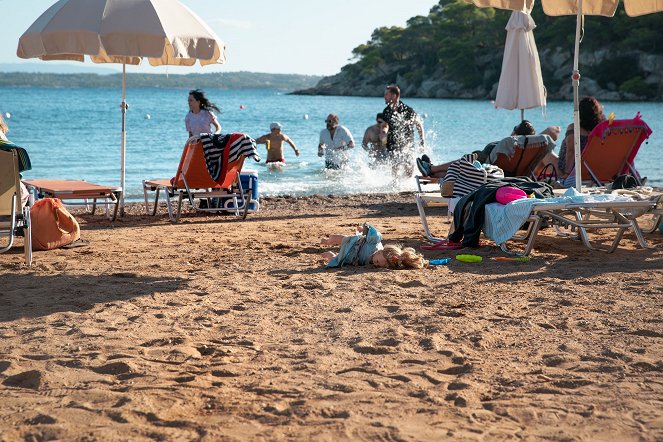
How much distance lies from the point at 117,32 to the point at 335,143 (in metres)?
6.75

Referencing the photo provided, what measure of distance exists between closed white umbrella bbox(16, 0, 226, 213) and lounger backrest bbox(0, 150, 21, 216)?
1922 millimetres

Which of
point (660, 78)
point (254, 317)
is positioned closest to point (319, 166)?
point (254, 317)

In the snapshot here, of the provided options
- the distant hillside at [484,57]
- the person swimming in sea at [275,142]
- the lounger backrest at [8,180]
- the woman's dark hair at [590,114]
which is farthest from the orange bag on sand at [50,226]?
the distant hillside at [484,57]

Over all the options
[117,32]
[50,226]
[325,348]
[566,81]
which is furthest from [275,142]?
[566,81]

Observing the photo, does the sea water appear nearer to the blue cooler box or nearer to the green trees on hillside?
the blue cooler box

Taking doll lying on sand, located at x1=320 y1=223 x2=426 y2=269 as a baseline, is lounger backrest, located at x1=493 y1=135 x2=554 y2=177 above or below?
above

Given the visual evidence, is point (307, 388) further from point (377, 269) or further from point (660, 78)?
point (660, 78)

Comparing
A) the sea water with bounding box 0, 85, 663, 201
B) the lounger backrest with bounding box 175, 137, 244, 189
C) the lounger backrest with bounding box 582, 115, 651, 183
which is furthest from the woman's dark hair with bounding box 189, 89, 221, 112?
the lounger backrest with bounding box 582, 115, 651, 183

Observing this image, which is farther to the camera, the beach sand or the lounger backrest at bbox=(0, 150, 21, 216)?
the lounger backrest at bbox=(0, 150, 21, 216)

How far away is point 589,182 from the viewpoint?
809 centimetres

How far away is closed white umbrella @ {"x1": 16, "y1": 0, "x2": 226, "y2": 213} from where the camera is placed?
7730 millimetres

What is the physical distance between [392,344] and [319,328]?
427mm

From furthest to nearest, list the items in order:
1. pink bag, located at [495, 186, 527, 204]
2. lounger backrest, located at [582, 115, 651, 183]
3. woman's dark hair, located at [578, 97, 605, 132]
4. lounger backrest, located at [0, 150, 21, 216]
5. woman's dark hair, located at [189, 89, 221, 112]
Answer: woman's dark hair, located at [189, 89, 221, 112] < woman's dark hair, located at [578, 97, 605, 132] < lounger backrest, located at [582, 115, 651, 183] < pink bag, located at [495, 186, 527, 204] < lounger backrest, located at [0, 150, 21, 216]

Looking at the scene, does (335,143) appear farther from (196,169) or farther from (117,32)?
(117,32)
